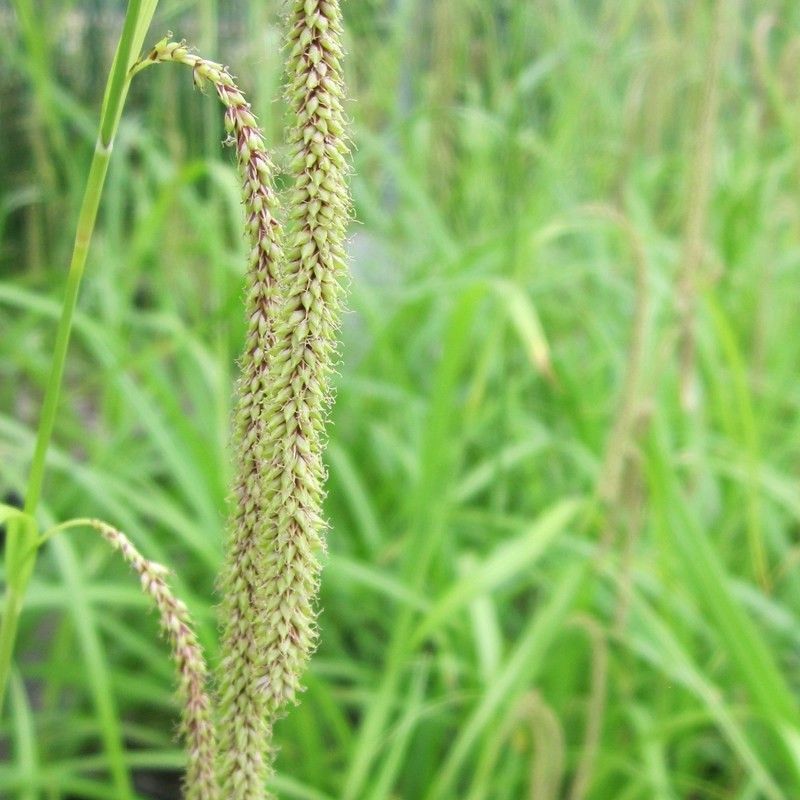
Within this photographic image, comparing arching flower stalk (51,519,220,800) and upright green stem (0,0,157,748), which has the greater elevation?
upright green stem (0,0,157,748)

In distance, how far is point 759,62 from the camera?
1.76m

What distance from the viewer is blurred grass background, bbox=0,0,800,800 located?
128 cm

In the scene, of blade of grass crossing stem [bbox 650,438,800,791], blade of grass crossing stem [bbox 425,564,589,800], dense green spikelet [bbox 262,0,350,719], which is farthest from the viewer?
blade of grass crossing stem [bbox 425,564,589,800]

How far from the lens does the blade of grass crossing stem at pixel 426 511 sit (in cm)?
119

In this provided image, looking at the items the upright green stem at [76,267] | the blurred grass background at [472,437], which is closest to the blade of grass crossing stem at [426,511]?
the blurred grass background at [472,437]

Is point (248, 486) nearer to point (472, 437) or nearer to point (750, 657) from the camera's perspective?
point (750, 657)

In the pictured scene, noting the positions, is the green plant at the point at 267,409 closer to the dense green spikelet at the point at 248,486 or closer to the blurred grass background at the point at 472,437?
the dense green spikelet at the point at 248,486

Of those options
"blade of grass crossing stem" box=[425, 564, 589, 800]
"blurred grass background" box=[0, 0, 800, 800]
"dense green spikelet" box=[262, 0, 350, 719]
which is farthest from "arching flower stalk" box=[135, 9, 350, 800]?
"blade of grass crossing stem" box=[425, 564, 589, 800]

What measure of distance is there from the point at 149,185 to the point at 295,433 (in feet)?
7.32

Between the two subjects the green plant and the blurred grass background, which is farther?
the blurred grass background

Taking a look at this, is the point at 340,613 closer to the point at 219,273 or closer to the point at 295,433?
the point at 219,273

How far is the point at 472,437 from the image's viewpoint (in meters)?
1.89

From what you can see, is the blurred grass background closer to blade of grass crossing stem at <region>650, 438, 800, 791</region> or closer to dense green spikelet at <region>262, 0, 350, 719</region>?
blade of grass crossing stem at <region>650, 438, 800, 791</region>

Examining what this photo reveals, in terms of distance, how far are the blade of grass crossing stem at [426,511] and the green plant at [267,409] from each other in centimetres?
74
